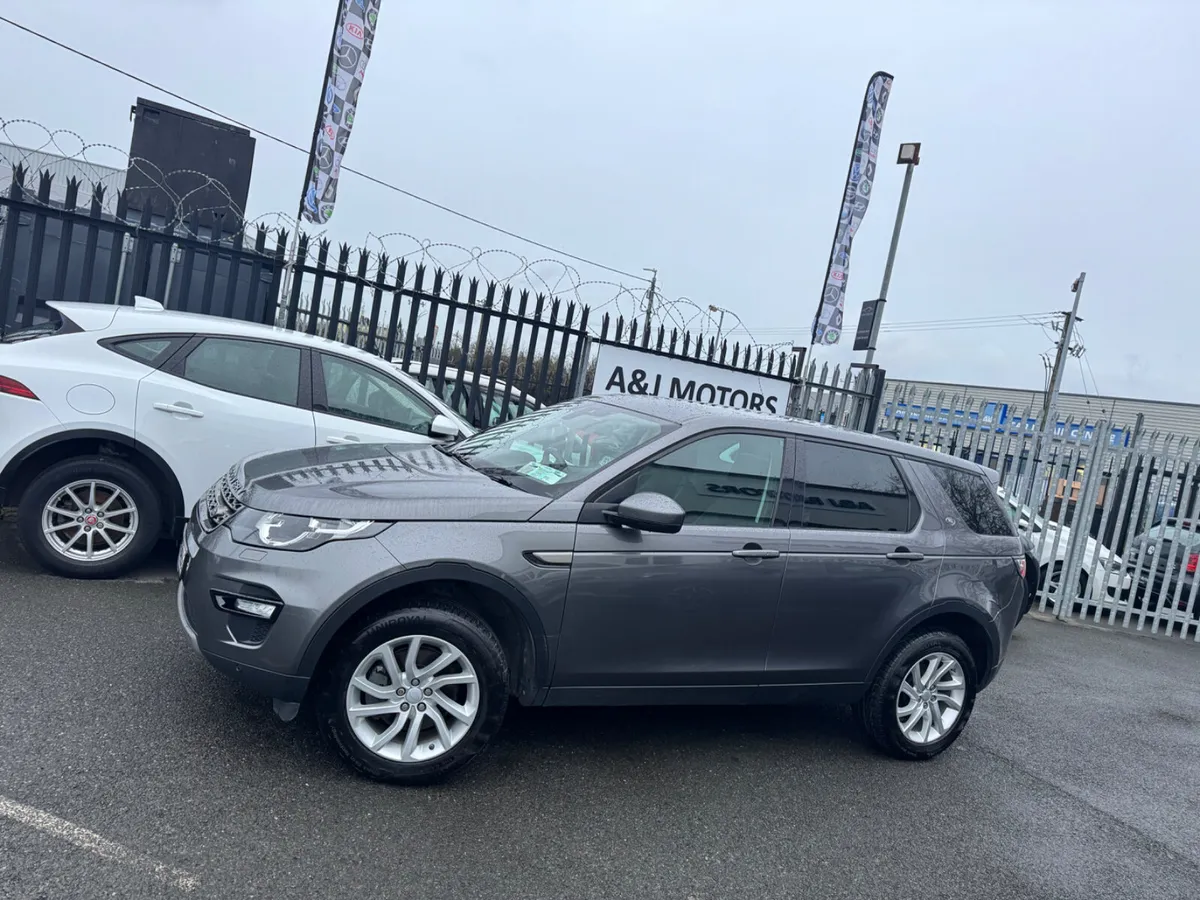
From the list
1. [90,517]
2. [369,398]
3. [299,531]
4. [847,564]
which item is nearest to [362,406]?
[369,398]

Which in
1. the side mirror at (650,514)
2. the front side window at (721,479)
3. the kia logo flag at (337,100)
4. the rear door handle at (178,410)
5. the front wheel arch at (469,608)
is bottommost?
the front wheel arch at (469,608)

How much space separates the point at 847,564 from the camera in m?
4.52

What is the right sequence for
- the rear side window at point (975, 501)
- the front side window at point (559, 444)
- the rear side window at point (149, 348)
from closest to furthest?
1. the front side window at point (559, 444)
2. the rear side window at point (975, 501)
3. the rear side window at point (149, 348)

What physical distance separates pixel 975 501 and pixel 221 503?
13.3 ft

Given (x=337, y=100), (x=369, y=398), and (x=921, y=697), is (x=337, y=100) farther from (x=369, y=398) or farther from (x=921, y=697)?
(x=921, y=697)

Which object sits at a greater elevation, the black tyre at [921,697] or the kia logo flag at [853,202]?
the kia logo flag at [853,202]

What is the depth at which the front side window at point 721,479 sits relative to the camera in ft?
13.7

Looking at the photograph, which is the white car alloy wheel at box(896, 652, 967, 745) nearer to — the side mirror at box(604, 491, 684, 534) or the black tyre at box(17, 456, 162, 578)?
the side mirror at box(604, 491, 684, 534)

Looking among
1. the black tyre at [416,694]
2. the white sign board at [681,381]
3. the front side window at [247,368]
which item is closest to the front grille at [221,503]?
the black tyre at [416,694]

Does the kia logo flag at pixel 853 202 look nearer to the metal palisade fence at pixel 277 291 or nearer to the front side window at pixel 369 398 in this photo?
the metal palisade fence at pixel 277 291

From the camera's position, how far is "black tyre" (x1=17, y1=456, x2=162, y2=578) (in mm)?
5316

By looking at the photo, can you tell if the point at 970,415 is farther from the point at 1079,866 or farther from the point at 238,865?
the point at 238,865

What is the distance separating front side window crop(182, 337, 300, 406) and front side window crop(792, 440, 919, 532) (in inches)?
136

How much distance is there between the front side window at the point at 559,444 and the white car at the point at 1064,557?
23.5 ft
